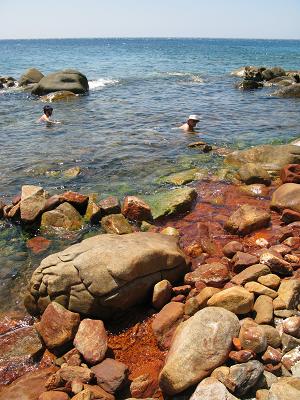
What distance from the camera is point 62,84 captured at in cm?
2903

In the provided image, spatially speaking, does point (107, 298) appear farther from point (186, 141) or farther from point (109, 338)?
point (186, 141)

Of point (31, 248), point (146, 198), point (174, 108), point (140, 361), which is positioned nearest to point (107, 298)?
point (140, 361)

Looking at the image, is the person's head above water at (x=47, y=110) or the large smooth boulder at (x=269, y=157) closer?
the large smooth boulder at (x=269, y=157)

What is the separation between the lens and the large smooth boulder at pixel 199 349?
4828 mm

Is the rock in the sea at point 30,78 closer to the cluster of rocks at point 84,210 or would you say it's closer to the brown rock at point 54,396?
the cluster of rocks at point 84,210

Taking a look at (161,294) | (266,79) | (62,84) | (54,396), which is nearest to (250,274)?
(161,294)

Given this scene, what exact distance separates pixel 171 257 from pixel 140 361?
6.08 feet

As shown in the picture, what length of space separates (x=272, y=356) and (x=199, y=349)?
2.97 feet

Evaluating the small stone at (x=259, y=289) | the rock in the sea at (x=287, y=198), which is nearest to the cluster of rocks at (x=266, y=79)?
the rock in the sea at (x=287, y=198)

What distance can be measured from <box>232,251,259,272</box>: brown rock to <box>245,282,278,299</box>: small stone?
0.72 metres

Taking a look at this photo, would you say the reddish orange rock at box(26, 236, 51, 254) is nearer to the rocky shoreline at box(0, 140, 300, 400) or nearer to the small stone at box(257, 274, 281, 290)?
the rocky shoreline at box(0, 140, 300, 400)

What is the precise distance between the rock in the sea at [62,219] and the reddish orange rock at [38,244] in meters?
0.45

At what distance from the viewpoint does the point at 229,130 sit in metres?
18.5

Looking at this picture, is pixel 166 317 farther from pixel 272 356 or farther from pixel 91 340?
pixel 272 356
